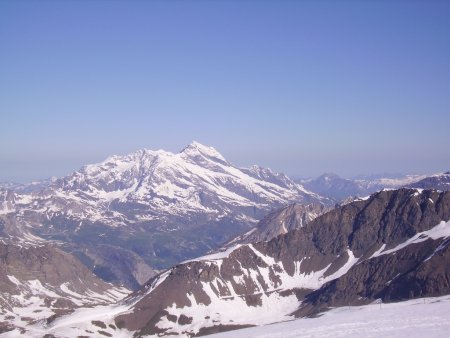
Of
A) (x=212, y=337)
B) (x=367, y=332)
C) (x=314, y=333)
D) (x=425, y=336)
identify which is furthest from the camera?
(x=212, y=337)

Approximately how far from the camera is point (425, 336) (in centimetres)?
10356

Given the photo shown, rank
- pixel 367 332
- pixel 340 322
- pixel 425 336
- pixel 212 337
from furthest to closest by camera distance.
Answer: pixel 212 337 → pixel 340 322 → pixel 367 332 → pixel 425 336

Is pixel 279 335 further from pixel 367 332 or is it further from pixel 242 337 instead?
pixel 367 332

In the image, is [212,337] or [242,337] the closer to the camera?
[242,337]

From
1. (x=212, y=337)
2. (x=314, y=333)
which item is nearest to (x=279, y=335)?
(x=314, y=333)

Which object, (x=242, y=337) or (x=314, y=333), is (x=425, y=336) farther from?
(x=242, y=337)

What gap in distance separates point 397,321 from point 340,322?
1439 cm

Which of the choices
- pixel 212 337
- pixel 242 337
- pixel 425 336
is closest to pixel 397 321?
pixel 425 336

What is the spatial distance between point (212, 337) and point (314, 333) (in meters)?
39.7

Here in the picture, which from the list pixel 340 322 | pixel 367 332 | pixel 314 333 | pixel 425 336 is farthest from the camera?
pixel 340 322

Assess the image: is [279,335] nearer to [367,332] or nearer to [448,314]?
[367,332]

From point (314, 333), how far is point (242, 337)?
2001 centimetres

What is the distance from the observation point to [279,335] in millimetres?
127500

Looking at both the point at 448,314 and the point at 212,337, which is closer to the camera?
the point at 448,314
